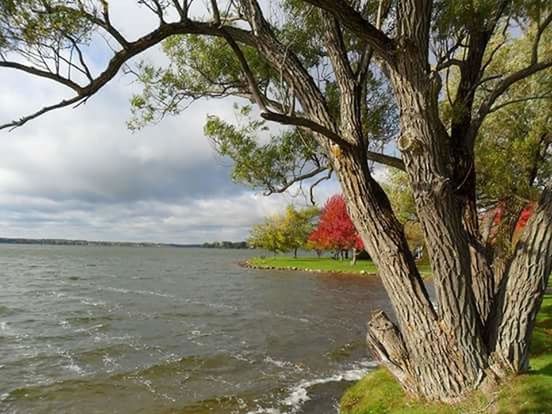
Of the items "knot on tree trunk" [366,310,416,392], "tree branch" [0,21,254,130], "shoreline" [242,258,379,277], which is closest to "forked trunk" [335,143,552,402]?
"knot on tree trunk" [366,310,416,392]

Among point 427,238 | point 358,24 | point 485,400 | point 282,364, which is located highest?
point 358,24

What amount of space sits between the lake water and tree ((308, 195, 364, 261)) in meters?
28.7

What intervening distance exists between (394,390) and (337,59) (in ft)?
20.8

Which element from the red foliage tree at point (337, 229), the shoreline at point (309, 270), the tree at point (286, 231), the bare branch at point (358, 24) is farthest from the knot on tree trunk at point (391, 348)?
the tree at point (286, 231)

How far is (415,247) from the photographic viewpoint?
155 ft

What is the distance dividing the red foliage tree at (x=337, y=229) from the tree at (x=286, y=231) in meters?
8.87

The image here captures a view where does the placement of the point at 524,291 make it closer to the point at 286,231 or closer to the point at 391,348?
the point at 391,348

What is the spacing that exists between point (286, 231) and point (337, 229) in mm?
15824

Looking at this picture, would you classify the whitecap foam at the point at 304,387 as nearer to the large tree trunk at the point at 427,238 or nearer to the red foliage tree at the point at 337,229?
the large tree trunk at the point at 427,238

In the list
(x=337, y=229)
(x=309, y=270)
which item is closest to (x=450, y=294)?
(x=309, y=270)

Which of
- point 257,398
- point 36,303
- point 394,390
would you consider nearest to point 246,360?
point 257,398

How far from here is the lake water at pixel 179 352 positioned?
1138cm

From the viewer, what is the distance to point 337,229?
198 ft

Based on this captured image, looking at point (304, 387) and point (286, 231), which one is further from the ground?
point (286, 231)
